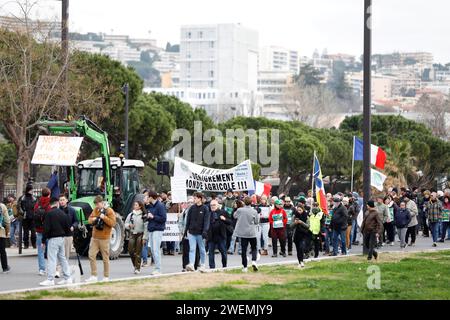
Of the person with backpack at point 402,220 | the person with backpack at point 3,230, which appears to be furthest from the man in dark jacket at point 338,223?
the person with backpack at point 3,230

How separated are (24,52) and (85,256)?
9.60 m

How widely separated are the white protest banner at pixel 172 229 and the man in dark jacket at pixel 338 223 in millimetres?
4311

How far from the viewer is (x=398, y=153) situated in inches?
2608

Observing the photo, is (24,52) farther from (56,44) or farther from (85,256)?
(85,256)

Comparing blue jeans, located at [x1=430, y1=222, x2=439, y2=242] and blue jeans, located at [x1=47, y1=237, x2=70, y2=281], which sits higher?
blue jeans, located at [x1=47, y1=237, x2=70, y2=281]

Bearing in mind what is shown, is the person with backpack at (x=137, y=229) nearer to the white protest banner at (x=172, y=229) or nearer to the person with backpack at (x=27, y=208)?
the person with backpack at (x=27, y=208)

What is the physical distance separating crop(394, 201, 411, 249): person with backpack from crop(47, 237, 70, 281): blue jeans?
15.6 meters

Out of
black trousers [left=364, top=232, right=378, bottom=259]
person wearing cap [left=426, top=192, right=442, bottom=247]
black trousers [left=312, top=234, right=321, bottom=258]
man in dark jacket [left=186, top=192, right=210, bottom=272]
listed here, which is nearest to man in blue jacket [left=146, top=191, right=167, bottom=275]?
man in dark jacket [left=186, top=192, right=210, bottom=272]

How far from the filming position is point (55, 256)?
22391 millimetres

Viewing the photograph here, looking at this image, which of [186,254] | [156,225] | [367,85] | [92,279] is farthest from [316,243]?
[92,279]

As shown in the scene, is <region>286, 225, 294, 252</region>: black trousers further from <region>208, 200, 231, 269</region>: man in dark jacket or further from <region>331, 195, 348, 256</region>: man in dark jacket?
<region>208, 200, 231, 269</region>: man in dark jacket

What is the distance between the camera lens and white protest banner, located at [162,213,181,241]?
32094mm

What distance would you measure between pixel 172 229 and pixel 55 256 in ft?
32.5

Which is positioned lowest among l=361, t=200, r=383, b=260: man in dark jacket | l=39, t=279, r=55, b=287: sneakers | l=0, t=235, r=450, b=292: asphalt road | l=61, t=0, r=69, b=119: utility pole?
l=0, t=235, r=450, b=292: asphalt road
